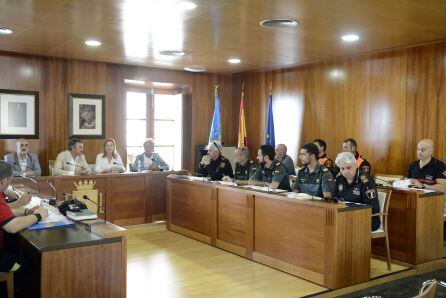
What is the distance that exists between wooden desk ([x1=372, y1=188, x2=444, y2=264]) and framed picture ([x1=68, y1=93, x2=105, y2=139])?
5152mm

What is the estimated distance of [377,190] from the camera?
517 cm

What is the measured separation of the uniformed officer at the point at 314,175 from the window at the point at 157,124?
4.60 m

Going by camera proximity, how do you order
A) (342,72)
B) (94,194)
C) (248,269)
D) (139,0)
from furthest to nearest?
(342,72) < (94,194) < (248,269) < (139,0)

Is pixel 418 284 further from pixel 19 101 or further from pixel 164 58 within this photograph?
pixel 19 101

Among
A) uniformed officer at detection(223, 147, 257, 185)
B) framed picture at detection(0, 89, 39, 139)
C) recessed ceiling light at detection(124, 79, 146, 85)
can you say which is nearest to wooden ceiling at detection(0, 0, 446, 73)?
framed picture at detection(0, 89, 39, 139)

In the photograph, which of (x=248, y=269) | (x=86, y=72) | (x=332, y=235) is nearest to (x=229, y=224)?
(x=248, y=269)

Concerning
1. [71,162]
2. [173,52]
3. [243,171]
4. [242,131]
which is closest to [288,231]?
[243,171]

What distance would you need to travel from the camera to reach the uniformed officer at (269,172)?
5.61 metres

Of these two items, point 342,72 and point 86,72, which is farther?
point 86,72

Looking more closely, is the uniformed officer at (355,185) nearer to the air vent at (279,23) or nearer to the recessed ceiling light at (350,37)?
the air vent at (279,23)

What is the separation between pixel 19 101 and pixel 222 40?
3610mm

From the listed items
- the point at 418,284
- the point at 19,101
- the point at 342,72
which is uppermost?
the point at 342,72

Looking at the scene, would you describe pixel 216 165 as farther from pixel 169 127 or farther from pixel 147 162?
pixel 169 127

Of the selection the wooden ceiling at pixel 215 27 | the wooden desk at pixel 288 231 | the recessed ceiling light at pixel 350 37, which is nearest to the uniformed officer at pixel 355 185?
the wooden desk at pixel 288 231
